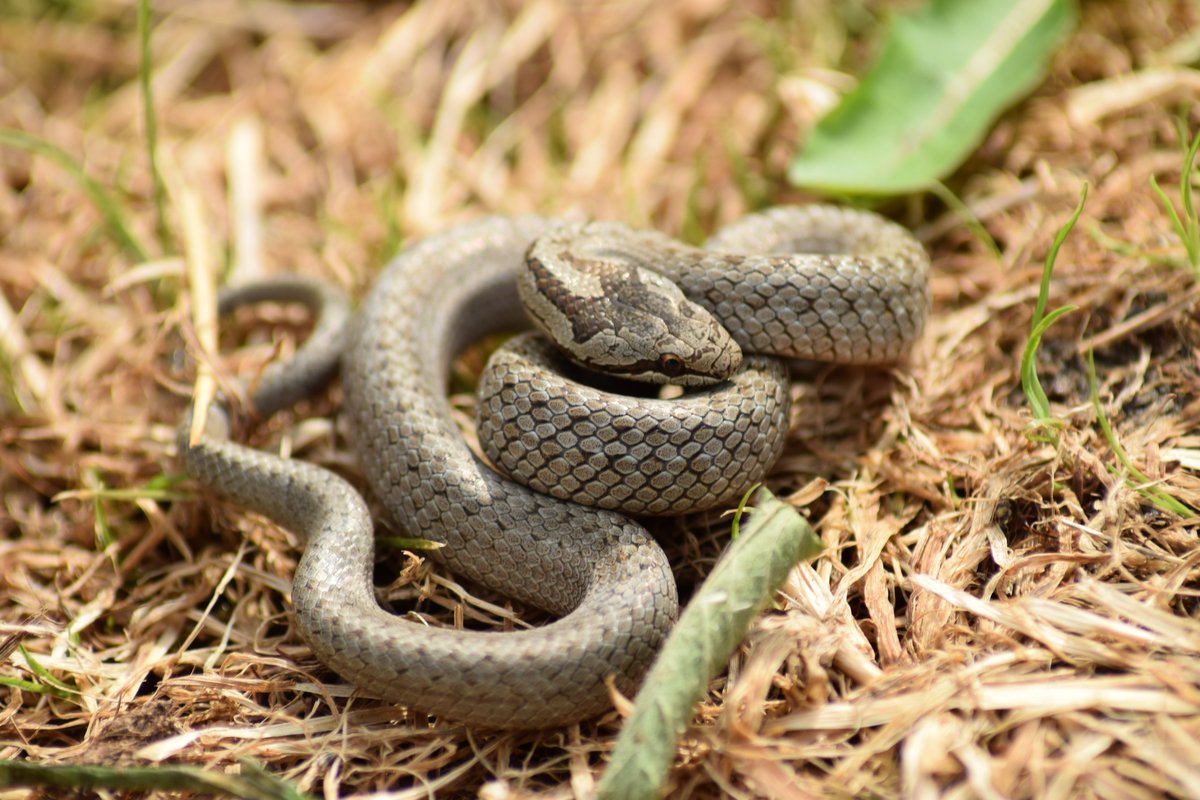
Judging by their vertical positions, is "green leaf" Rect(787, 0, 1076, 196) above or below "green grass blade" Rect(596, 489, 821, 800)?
above

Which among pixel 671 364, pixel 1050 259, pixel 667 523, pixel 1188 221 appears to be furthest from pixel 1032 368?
pixel 667 523

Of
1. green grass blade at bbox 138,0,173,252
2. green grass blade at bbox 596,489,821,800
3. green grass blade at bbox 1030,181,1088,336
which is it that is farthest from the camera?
green grass blade at bbox 138,0,173,252

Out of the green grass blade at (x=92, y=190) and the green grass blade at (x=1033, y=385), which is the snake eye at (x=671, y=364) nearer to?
the green grass blade at (x=1033, y=385)

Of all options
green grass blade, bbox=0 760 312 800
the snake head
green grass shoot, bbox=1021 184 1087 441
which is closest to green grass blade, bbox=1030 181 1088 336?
green grass shoot, bbox=1021 184 1087 441

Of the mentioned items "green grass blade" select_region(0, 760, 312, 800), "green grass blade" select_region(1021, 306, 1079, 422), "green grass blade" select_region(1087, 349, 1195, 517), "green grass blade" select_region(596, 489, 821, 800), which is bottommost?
"green grass blade" select_region(0, 760, 312, 800)

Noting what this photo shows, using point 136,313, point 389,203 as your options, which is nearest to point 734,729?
point 389,203

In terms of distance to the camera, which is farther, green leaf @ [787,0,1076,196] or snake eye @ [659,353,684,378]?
green leaf @ [787,0,1076,196]

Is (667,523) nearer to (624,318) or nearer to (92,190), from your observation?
(624,318)

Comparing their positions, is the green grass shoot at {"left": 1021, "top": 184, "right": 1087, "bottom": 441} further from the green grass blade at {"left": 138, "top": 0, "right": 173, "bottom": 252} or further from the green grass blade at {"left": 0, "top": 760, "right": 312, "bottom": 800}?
the green grass blade at {"left": 138, "top": 0, "right": 173, "bottom": 252}
